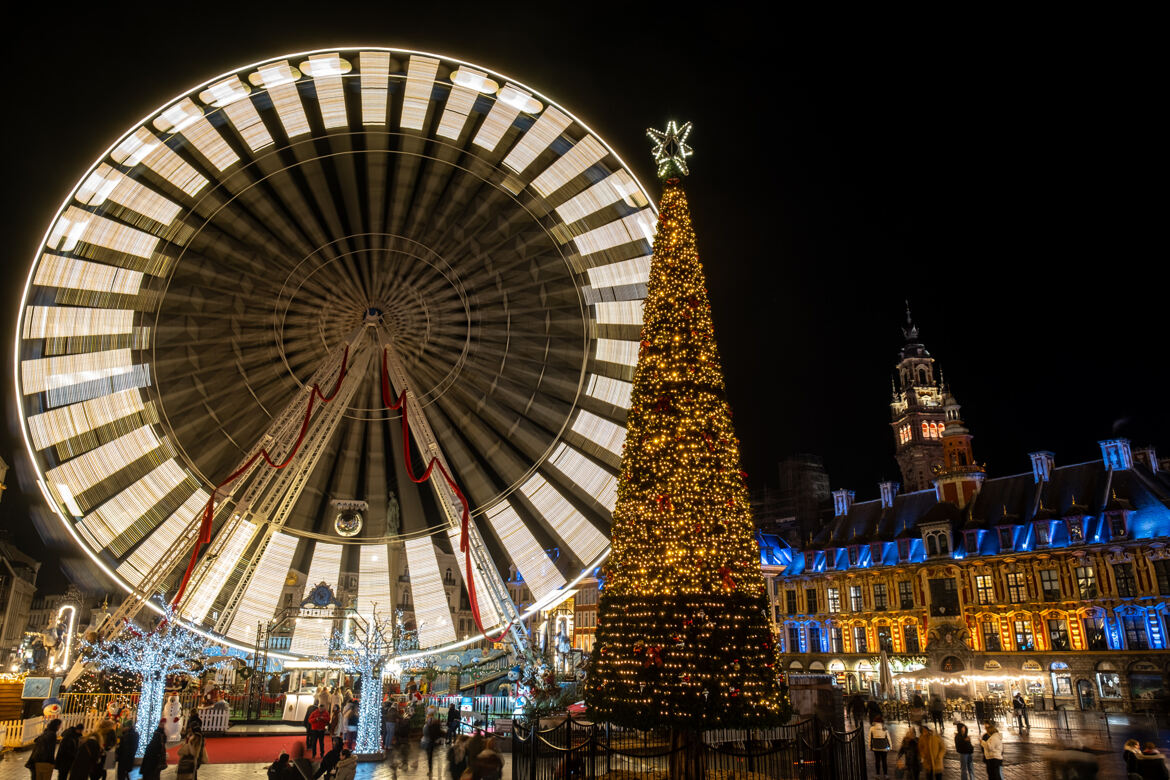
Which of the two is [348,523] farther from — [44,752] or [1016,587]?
[1016,587]

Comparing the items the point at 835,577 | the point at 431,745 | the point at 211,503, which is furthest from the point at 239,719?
the point at 835,577

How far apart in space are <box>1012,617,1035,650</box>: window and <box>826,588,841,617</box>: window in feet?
31.1

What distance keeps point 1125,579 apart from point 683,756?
105 feet

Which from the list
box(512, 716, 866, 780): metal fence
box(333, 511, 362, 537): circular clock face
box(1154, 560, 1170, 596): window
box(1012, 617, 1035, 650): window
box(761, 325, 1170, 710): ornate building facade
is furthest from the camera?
box(1012, 617, 1035, 650): window

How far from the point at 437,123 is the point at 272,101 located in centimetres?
320

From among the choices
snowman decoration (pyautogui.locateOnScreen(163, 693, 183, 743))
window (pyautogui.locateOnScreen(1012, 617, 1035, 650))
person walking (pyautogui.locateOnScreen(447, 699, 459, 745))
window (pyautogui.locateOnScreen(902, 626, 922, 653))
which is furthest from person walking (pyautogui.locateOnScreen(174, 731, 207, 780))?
Result: window (pyautogui.locateOnScreen(902, 626, 922, 653))

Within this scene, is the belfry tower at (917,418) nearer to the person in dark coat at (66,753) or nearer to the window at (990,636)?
the window at (990,636)

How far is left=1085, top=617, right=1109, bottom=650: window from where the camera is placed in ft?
107

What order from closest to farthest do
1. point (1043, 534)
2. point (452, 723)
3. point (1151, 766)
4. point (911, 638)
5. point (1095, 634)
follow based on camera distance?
point (1151, 766) < point (452, 723) < point (1095, 634) < point (1043, 534) < point (911, 638)

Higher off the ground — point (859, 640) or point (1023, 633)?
point (1023, 633)

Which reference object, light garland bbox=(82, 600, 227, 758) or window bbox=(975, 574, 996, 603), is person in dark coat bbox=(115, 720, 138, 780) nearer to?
light garland bbox=(82, 600, 227, 758)

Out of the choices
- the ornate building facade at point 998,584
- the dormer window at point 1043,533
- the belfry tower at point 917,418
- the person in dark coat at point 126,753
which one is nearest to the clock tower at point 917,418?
the belfry tower at point 917,418

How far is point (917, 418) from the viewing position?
7150 cm

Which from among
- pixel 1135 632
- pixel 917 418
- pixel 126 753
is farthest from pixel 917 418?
pixel 126 753
